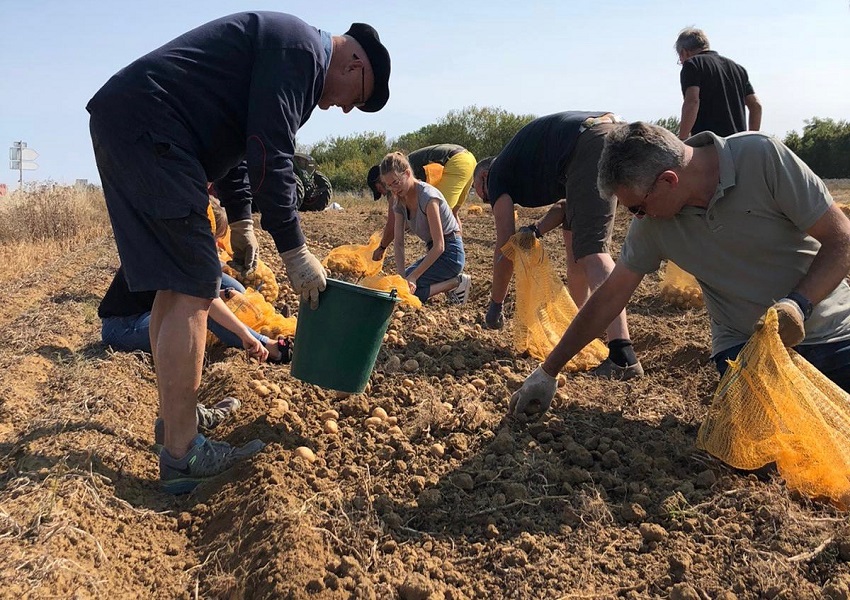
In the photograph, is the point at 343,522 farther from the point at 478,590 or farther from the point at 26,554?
the point at 26,554

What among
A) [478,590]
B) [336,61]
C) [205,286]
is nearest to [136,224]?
[205,286]

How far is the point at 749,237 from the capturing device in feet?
8.16

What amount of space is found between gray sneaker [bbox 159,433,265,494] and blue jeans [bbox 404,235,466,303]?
2.95 metres

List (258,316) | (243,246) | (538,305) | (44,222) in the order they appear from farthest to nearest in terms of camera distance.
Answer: (44,222) → (243,246) → (258,316) → (538,305)

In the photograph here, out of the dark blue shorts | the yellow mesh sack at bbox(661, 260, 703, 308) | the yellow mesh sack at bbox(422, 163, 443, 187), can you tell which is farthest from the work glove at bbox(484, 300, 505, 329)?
the yellow mesh sack at bbox(422, 163, 443, 187)

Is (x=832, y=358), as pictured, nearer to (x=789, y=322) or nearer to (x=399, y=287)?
(x=789, y=322)

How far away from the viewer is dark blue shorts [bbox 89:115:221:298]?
220 centimetres

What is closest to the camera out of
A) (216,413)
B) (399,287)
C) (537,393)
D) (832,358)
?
(832,358)

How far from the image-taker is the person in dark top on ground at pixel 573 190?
3578mm

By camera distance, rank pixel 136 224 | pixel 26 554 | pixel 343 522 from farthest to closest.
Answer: pixel 136 224
pixel 343 522
pixel 26 554

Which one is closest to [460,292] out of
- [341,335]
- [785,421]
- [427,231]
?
[427,231]

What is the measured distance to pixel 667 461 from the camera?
244 cm

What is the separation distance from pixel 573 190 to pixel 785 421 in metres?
1.82

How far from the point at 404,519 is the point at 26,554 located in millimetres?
1050
